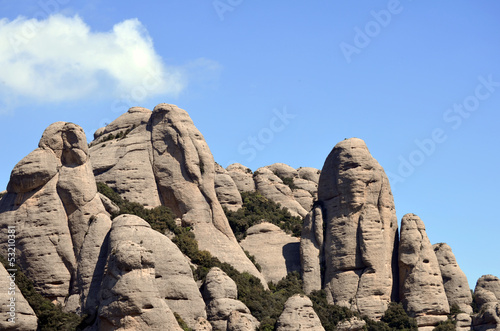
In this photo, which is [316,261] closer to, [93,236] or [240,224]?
[240,224]

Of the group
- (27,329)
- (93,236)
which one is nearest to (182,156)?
(93,236)

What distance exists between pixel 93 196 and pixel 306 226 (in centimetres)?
1983

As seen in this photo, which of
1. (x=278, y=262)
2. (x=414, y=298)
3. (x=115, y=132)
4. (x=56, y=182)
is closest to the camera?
(x=56, y=182)

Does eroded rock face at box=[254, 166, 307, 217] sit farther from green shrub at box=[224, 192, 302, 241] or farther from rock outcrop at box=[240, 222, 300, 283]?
rock outcrop at box=[240, 222, 300, 283]

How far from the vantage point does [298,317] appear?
69.1m

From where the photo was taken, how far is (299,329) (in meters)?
68.6

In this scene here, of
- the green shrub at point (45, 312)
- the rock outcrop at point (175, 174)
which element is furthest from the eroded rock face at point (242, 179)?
the green shrub at point (45, 312)

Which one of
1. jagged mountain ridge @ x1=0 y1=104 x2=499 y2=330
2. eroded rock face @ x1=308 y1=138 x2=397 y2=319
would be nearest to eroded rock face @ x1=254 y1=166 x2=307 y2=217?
jagged mountain ridge @ x1=0 y1=104 x2=499 y2=330

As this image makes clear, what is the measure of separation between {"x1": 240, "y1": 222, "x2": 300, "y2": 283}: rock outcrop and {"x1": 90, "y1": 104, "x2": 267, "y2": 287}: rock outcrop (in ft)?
11.9

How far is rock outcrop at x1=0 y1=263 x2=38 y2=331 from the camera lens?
2346 inches

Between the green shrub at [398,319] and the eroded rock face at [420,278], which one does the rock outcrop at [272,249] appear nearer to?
the eroded rock face at [420,278]

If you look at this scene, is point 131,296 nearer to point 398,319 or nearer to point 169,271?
point 169,271

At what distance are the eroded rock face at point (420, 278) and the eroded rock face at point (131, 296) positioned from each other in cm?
2874

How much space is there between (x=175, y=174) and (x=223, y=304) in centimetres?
1731
